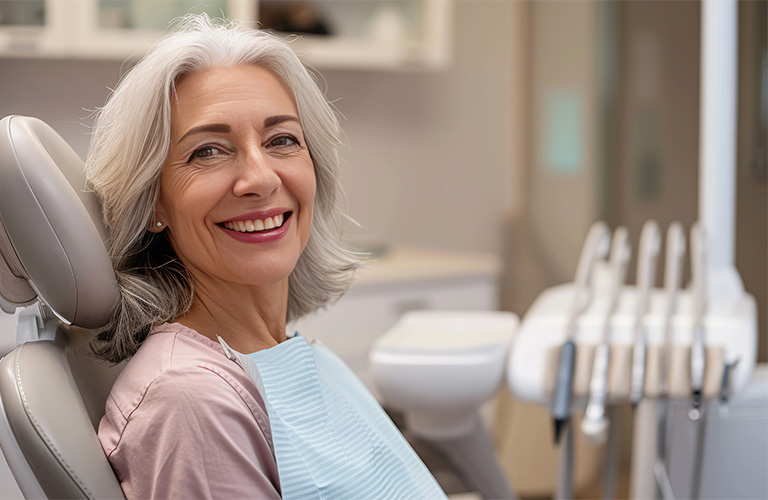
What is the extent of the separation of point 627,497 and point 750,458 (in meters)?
1.52

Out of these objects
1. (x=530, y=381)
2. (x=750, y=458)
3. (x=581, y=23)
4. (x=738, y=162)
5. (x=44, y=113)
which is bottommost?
(x=750, y=458)

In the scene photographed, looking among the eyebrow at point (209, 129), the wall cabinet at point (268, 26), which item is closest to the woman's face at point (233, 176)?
the eyebrow at point (209, 129)

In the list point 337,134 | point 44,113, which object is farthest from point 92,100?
point 337,134

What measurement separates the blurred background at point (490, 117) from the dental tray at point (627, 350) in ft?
3.29

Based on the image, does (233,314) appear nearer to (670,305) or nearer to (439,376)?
(439,376)

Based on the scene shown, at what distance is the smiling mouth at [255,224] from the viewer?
88cm

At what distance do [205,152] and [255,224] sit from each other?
0.30 ft

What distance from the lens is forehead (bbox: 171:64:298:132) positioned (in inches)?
33.5

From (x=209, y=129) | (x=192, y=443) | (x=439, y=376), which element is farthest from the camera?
(x=439, y=376)

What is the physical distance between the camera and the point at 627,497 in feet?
8.98

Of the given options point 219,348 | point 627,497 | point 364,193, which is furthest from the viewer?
point 364,193

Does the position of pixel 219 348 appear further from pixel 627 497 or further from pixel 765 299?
pixel 627 497

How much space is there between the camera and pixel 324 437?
2.84 ft

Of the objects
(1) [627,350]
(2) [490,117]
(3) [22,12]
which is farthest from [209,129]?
(2) [490,117]
